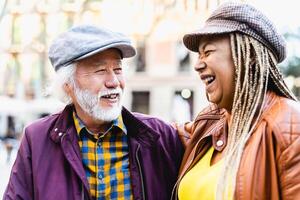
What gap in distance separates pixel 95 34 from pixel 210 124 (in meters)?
0.67

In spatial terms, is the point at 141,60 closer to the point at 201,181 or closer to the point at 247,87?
the point at 201,181

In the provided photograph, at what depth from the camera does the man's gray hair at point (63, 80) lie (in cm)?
251

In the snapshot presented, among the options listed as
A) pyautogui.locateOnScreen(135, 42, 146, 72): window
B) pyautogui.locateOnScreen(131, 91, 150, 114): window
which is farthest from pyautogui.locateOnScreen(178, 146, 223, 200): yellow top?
pyautogui.locateOnScreen(131, 91, 150, 114): window

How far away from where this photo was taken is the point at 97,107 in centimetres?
246

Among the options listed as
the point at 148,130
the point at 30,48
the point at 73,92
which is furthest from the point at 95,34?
the point at 30,48

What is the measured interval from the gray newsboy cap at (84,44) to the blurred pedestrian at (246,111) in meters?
0.36

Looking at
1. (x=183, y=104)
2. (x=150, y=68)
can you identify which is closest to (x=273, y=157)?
(x=150, y=68)

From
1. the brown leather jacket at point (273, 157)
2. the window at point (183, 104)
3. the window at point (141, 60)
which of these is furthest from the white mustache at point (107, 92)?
the window at point (141, 60)

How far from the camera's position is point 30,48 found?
1241cm

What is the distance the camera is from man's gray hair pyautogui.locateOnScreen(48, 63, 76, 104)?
2.51m

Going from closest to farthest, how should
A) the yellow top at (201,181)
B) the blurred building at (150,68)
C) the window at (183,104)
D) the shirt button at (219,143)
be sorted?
1. the yellow top at (201,181)
2. the shirt button at (219,143)
3. the blurred building at (150,68)
4. the window at (183,104)

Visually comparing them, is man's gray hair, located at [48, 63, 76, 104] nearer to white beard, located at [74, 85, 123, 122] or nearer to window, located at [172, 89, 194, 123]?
white beard, located at [74, 85, 123, 122]

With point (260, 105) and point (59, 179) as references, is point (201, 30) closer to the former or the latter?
point (260, 105)

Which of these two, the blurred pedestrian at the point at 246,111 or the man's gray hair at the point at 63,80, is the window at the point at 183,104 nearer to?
the man's gray hair at the point at 63,80
